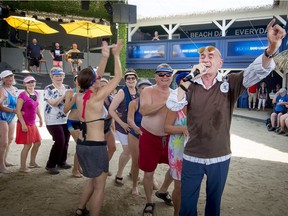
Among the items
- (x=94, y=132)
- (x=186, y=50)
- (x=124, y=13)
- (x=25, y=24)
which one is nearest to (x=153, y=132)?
(x=94, y=132)

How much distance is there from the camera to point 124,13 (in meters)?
14.8

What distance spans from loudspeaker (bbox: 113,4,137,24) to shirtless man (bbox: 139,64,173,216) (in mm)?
12228

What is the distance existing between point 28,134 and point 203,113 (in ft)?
12.1

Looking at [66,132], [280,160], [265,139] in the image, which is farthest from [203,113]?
[265,139]

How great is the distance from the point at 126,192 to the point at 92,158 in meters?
1.52

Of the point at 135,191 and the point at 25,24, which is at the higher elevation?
the point at 25,24

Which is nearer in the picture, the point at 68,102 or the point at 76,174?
the point at 68,102

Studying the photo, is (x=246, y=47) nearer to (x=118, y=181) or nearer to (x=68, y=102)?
(x=118, y=181)

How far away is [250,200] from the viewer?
13.4ft

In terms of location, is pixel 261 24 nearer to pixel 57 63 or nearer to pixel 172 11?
pixel 172 11

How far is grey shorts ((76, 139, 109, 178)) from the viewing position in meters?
2.99

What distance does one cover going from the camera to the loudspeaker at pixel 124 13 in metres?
14.8

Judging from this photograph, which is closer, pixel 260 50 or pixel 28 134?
pixel 28 134

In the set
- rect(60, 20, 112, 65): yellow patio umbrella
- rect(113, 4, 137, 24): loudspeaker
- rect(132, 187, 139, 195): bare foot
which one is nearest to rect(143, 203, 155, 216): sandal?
rect(132, 187, 139, 195): bare foot
